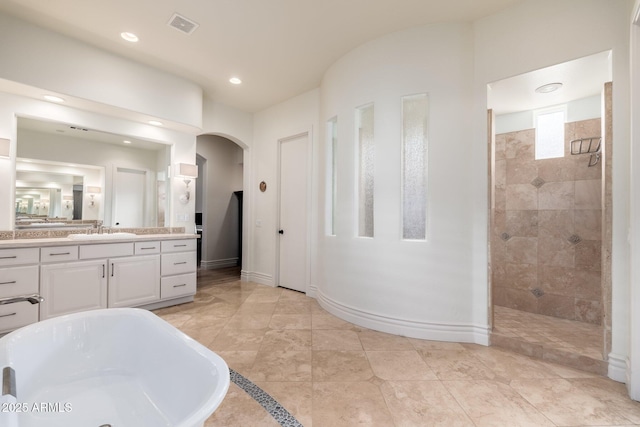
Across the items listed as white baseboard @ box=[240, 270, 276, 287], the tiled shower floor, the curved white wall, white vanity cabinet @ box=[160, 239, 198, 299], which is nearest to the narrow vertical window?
the curved white wall

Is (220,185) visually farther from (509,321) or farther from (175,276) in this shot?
(509,321)

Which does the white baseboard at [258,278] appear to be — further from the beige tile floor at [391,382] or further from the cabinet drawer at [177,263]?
the beige tile floor at [391,382]

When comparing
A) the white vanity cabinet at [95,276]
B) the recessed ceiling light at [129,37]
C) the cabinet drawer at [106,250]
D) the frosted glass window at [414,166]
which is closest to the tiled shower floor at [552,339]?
the frosted glass window at [414,166]

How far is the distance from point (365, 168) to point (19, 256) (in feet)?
11.2

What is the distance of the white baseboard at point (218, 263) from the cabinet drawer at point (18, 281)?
347cm

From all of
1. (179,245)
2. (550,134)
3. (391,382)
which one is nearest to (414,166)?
(550,134)

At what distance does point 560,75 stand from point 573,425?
265 cm

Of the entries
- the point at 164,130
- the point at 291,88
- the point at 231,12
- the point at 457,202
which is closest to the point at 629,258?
the point at 457,202

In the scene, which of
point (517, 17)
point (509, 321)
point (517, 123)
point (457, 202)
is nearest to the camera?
point (517, 17)

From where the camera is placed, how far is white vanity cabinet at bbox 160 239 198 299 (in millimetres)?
3412

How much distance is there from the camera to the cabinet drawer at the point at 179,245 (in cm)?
345

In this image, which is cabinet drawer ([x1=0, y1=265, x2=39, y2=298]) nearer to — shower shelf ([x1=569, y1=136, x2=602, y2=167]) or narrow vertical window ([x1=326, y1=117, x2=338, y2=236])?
narrow vertical window ([x1=326, y1=117, x2=338, y2=236])

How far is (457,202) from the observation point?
2.53 m

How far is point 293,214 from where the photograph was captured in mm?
4324
